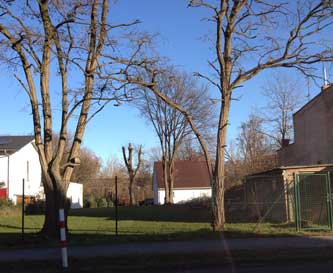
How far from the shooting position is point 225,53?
67.1 ft

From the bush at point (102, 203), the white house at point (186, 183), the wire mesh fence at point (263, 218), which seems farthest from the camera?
the white house at point (186, 183)

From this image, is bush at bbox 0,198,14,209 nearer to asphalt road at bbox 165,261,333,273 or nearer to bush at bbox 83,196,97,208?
bush at bbox 83,196,97,208

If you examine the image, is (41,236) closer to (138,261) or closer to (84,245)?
(84,245)

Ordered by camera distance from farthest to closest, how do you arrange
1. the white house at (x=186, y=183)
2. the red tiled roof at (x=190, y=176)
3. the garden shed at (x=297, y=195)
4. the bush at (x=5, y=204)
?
1. the red tiled roof at (x=190, y=176)
2. the white house at (x=186, y=183)
3. the bush at (x=5, y=204)
4. the garden shed at (x=297, y=195)

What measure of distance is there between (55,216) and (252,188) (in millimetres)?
17086

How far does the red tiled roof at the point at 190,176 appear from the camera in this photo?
3310 inches

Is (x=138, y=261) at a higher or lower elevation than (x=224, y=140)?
lower

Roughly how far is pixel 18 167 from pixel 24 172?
1.83 m

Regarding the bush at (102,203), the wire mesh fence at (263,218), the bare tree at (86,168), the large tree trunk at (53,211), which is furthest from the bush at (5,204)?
the bare tree at (86,168)

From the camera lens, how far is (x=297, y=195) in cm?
1962

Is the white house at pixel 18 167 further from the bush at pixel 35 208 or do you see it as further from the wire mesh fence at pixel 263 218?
the wire mesh fence at pixel 263 218

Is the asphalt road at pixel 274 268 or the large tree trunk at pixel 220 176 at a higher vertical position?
the large tree trunk at pixel 220 176

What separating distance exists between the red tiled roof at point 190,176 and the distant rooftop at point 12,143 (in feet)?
103

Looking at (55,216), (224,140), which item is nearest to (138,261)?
(55,216)
